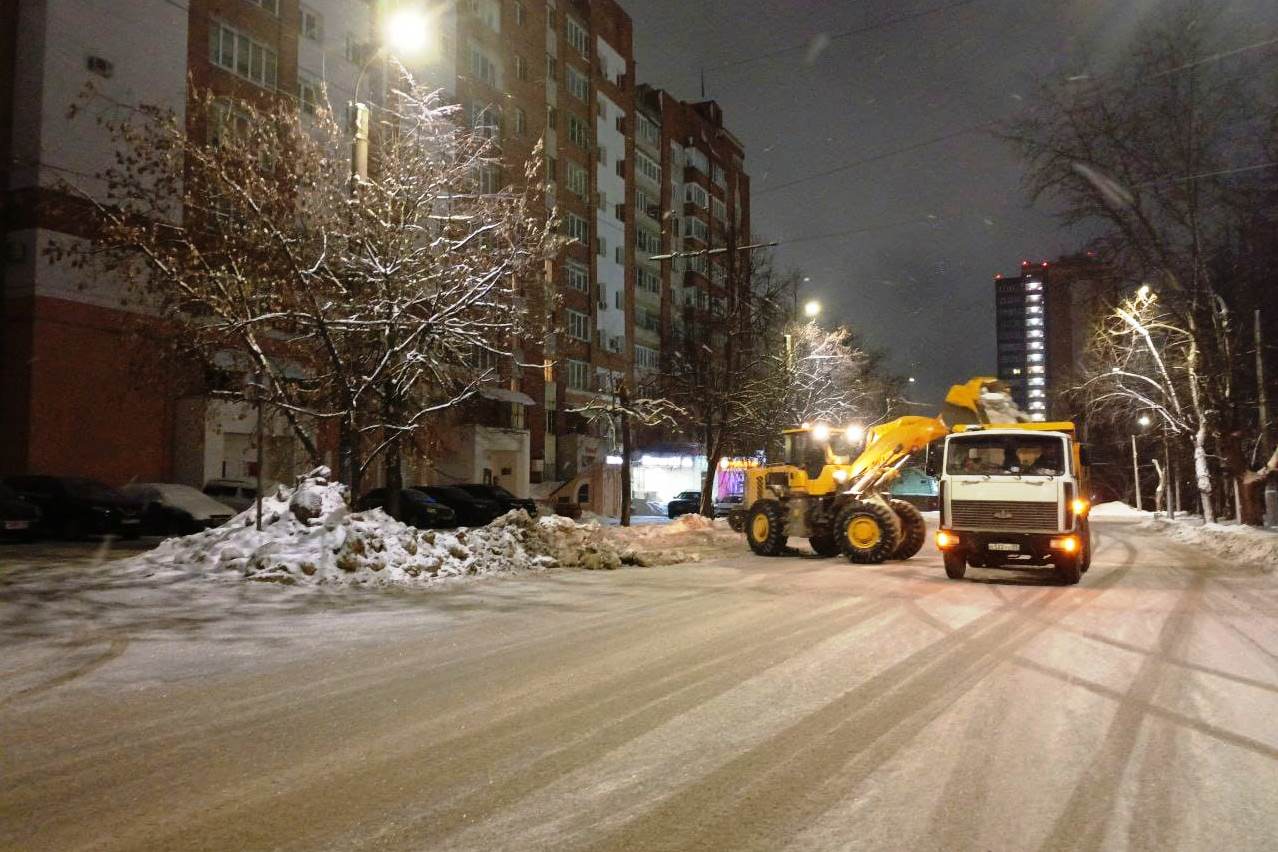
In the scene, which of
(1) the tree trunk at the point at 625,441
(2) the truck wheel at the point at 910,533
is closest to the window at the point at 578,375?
(1) the tree trunk at the point at 625,441

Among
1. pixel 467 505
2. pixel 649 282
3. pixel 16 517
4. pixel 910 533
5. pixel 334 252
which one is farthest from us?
pixel 649 282

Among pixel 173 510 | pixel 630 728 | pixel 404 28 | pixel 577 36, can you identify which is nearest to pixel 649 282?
pixel 577 36

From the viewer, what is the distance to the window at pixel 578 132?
5288 cm

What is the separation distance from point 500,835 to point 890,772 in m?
2.15

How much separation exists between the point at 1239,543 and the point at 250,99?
102 ft

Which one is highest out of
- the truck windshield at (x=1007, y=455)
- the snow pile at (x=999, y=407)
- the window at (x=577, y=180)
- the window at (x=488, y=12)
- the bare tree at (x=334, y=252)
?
the window at (x=488, y=12)

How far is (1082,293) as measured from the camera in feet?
104

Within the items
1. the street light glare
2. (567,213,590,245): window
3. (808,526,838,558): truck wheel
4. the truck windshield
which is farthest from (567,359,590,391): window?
the truck windshield

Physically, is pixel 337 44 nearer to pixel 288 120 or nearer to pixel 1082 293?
pixel 288 120

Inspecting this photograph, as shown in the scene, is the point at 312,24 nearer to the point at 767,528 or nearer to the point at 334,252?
the point at 334,252

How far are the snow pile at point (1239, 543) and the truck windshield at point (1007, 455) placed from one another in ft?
21.0

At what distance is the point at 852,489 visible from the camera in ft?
61.6

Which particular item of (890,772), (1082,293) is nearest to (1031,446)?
(890,772)

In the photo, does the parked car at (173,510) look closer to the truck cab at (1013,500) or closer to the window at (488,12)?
the truck cab at (1013,500)
